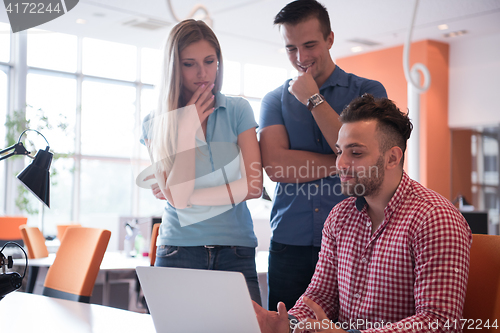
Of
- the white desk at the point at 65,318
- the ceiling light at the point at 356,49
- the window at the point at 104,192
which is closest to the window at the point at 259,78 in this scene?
the ceiling light at the point at 356,49

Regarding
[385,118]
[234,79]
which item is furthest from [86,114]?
[385,118]

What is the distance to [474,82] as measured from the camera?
8430 millimetres

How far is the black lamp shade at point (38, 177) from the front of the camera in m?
1.57

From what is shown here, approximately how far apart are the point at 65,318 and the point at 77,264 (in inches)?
25.6

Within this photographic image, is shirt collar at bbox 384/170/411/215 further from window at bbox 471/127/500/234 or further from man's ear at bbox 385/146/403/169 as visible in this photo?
window at bbox 471/127/500/234

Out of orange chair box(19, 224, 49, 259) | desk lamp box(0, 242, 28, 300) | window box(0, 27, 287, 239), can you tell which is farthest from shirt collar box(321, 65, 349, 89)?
window box(0, 27, 287, 239)

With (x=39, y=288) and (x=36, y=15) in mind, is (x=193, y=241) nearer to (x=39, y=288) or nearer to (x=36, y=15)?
(x=39, y=288)

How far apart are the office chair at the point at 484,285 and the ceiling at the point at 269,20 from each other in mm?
5280

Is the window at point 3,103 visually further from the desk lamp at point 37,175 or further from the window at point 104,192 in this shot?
the desk lamp at point 37,175

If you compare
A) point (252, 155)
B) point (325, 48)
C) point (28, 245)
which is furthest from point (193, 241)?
point (28, 245)

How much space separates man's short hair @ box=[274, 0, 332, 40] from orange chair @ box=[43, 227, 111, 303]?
1.22 m

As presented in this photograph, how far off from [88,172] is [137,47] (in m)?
2.49

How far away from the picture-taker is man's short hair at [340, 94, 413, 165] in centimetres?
147

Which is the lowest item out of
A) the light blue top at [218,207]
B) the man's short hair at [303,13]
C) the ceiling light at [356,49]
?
the light blue top at [218,207]
